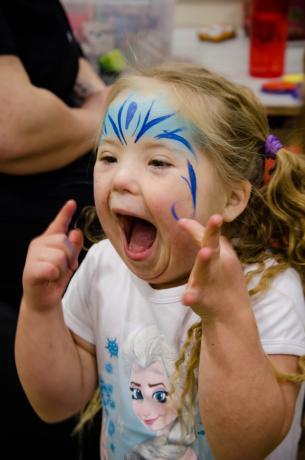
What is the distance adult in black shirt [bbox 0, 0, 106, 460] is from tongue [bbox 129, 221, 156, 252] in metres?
0.47

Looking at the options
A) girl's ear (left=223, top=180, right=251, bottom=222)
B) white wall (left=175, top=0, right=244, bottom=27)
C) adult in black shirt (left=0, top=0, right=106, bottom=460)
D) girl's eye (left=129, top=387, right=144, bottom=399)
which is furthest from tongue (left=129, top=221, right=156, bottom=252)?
white wall (left=175, top=0, right=244, bottom=27)

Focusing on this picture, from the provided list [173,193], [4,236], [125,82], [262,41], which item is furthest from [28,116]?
[262,41]

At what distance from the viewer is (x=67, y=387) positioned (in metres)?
0.96

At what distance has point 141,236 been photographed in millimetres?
881

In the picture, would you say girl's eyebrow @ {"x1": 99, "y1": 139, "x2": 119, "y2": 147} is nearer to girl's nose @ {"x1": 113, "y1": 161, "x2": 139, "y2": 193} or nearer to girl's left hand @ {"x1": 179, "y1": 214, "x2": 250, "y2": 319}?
girl's nose @ {"x1": 113, "y1": 161, "x2": 139, "y2": 193}

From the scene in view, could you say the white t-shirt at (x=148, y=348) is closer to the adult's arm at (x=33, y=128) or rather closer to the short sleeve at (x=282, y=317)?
the short sleeve at (x=282, y=317)

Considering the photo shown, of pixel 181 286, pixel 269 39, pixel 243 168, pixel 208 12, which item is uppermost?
pixel 243 168

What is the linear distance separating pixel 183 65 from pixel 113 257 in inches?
12.3

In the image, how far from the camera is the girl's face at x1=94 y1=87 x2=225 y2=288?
0.83m

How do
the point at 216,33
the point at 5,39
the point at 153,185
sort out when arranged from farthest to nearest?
the point at 216,33, the point at 5,39, the point at 153,185

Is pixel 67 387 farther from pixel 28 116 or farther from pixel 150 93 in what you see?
pixel 28 116

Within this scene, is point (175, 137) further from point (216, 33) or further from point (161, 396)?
point (216, 33)

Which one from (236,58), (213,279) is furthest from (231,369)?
(236,58)

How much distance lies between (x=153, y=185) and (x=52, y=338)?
274 millimetres
